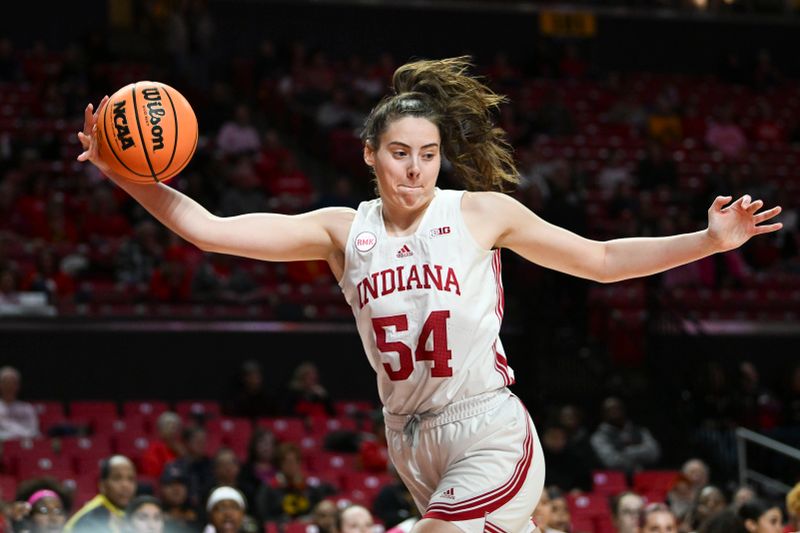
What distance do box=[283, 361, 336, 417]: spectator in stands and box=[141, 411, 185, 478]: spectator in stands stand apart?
1.62m

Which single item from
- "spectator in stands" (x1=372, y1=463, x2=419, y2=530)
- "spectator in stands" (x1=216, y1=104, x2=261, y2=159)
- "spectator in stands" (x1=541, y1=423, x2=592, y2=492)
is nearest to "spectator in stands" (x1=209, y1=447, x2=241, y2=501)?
"spectator in stands" (x1=372, y1=463, x2=419, y2=530)

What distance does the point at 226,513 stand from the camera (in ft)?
27.6

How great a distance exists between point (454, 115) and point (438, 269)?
62cm

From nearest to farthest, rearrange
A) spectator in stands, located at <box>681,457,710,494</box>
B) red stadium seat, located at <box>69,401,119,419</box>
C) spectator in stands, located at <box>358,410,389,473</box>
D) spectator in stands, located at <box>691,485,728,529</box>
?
spectator in stands, located at <box>691,485,728,529</box> → spectator in stands, located at <box>681,457,710,494</box> → spectator in stands, located at <box>358,410,389,473</box> → red stadium seat, located at <box>69,401,119,419</box>

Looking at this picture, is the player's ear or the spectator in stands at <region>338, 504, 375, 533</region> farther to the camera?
the spectator in stands at <region>338, 504, 375, 533</region>

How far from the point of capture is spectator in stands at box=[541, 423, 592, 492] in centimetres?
1130

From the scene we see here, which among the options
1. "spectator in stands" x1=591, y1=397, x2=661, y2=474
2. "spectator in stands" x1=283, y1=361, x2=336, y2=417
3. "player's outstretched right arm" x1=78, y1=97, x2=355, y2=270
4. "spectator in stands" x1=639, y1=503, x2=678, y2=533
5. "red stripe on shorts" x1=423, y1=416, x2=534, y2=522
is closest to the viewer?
"red stripe on shorts" x1=423, y1=416, x2=534, y2=522

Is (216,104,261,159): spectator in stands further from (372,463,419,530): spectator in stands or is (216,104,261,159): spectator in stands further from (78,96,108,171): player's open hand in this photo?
(78,96,108,171): player's open hand

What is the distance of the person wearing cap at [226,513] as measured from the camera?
841 cm

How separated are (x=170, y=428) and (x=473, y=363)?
6.75 meters

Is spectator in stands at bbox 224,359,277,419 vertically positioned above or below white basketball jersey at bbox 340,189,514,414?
below

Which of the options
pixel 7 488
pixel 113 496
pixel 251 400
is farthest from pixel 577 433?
pixel 7 488

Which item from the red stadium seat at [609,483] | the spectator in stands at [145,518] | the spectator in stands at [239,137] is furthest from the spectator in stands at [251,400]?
the spectator in stands at [239,137]

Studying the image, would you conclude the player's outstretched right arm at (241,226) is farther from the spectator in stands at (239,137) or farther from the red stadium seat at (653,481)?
the spectator in stands at (239,137)
